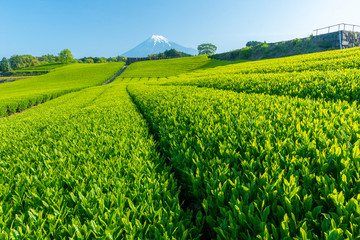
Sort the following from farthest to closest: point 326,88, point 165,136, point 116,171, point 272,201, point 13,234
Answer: point 326,88
point 165,136
point 116,171
point 272,201
point 13,234

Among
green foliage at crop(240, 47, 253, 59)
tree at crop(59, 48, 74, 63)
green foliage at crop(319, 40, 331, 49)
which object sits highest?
tree at crop(59, 48, 74, 63)

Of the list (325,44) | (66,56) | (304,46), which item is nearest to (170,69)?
(304,46)

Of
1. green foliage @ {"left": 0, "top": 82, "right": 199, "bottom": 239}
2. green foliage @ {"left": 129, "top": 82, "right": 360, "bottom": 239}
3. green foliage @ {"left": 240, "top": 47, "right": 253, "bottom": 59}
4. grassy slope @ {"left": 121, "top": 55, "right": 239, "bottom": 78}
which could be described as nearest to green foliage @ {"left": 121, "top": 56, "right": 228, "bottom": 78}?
grassy slope @ {"left": 121, "top": 55, "right": 239, "bottom": 78}

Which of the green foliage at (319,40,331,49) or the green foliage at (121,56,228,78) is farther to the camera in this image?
the green foliage at (121,56,228,78)

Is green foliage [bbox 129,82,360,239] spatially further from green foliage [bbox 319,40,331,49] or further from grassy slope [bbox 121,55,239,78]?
green foliage [bbox 319,40,331,49]

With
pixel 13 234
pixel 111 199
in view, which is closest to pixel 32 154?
pixel 13 234

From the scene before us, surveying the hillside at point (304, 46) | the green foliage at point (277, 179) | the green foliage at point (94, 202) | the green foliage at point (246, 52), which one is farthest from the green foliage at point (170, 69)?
the green foliage at point (94, 202)

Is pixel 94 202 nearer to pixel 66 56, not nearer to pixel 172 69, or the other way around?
pixel 172 69

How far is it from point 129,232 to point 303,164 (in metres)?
1.92

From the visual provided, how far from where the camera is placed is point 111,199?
2.03 m

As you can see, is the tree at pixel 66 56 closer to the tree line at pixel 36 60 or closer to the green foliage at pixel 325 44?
the tree line at pixel 36 60

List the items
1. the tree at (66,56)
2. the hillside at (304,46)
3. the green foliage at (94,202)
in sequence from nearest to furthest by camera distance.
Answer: the green foliage at (94,202) → the hillside at (304,46) → the tree at (66,56)

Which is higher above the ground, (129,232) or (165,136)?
(165,136)

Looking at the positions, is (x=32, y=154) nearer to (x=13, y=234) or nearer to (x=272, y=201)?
(x=13, y=234)
